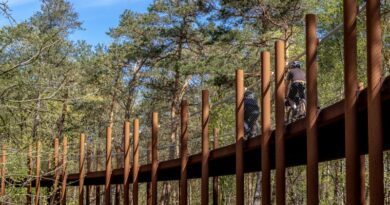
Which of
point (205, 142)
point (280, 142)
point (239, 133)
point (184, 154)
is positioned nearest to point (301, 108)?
point (280, 142)

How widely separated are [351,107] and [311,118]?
739 mm

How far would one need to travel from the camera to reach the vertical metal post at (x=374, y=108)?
3.84 m

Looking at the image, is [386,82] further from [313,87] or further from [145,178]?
[145,178]

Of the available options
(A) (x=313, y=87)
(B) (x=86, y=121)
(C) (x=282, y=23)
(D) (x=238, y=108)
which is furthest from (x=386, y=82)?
(B) (x=86, y=121)

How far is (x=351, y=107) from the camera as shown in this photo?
14.0ft

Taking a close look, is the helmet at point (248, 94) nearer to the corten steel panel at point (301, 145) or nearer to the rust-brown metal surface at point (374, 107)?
the corten steel panel at point (301, 145)

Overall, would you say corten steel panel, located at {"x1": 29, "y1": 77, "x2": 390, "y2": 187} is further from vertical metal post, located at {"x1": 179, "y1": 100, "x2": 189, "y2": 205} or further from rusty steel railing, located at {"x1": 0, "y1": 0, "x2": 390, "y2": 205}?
vertical metal post, located at {"x1": 179, "y1": 100, "x2": 189, "y2": 205}

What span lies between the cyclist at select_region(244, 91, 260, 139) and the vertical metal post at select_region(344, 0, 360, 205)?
2938 mm

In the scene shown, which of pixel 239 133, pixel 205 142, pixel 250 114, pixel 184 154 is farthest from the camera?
pixel 184 154

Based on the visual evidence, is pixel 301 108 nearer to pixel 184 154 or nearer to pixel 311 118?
pixel 311 118

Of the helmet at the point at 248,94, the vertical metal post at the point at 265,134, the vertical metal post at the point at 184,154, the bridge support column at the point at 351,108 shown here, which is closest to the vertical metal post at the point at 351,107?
the bridge support column at the point at 351,108

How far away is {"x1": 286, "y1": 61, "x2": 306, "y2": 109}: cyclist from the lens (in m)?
6.31

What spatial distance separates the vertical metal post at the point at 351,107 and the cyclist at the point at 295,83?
73.5 inches

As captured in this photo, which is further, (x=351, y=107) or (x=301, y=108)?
(x=301, y=108)
